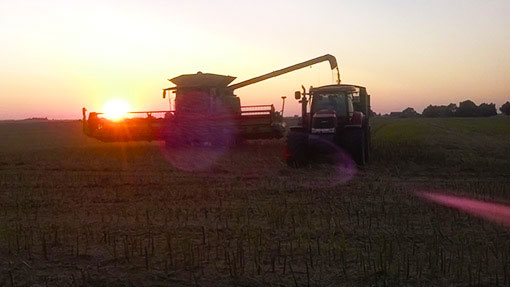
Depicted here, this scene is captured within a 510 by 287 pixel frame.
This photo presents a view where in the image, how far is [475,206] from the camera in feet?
33.7

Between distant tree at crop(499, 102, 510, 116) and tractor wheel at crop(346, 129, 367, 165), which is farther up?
distant tree at crop(499, 102, 510, 116)

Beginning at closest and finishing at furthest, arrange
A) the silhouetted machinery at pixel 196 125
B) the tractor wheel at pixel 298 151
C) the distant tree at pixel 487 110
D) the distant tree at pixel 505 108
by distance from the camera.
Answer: the tractor wheel at pixel 298 151
the silhouetted machinery at pixel 196 125
the distant tree at pixel 505 108
the distant tree at pixel 487 110

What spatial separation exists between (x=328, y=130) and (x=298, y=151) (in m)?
1.01

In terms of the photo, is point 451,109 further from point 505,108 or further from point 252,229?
point 252,229

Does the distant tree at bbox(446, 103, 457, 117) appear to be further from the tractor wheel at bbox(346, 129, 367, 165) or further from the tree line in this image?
the tractor wheel at bbox(346, 129, 367, 165)

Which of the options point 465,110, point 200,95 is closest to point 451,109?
point 465,110

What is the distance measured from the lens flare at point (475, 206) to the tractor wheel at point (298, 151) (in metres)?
5.73

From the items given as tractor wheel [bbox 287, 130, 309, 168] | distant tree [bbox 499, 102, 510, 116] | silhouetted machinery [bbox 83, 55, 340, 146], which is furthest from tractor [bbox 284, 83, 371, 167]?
distant tree [bbox 499, 102, 510, 116]

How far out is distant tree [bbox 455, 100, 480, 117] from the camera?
100062 mm

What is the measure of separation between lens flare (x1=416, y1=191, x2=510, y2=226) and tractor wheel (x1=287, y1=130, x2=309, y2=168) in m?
5.73

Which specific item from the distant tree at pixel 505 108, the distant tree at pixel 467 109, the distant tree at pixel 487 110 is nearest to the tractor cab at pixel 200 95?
the distant tree at pixel 505 108

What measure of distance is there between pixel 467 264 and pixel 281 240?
7.48ft

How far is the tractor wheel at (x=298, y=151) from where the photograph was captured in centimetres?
1722

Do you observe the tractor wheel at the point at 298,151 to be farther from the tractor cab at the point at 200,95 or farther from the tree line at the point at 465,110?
the tree line at the point at 465,110
